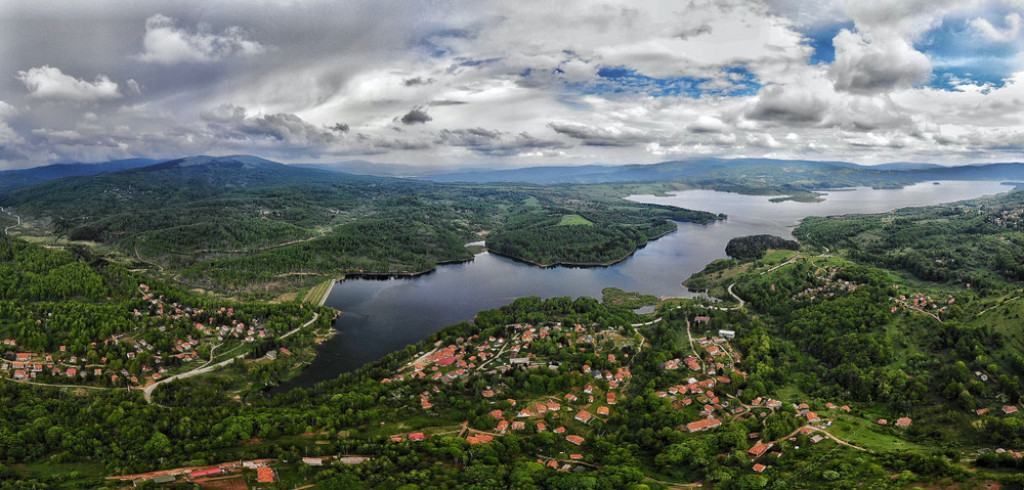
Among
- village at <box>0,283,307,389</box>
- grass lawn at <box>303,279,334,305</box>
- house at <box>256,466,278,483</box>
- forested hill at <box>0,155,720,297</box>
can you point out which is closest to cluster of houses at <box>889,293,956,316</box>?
forested hill at <box>0,155,720,297</box>

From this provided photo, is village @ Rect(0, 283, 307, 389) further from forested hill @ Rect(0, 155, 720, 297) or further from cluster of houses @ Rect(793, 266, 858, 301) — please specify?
cluster of houses @ Rect(793, 266, 858, 301)

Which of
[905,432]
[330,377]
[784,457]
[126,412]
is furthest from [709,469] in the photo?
[126,412]

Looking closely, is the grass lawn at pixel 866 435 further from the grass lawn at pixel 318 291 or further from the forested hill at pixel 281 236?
the forested hill at pixel 281 236

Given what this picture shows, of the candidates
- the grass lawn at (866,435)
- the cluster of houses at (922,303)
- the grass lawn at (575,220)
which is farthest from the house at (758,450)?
the grass lawn at (575,220)

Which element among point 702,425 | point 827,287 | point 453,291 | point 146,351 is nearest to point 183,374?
point 146,351

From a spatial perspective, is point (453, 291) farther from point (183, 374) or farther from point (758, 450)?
point (758, 450)

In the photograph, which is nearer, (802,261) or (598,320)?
(598,320)

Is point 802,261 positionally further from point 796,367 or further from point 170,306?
point 170,306
